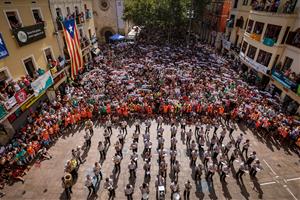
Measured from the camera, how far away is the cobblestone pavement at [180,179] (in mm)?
12266

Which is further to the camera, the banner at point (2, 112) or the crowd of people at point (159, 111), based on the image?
the crowd of people at point (159, 111)

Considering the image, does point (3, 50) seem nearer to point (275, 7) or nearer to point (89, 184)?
point (89, 184)

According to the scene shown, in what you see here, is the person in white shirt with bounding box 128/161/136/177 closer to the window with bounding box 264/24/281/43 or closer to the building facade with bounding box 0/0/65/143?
the building facade with bounding box 0/0/65/143

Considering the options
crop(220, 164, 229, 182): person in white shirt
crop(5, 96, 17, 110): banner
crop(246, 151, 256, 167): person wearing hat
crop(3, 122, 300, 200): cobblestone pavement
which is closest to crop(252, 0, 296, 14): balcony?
crop(3, 122, 300, 200): cobblestone pavement

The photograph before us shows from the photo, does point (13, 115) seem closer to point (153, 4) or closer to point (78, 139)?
point (78, 139)

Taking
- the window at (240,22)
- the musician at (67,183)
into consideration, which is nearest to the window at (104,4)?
the window at (240,22)

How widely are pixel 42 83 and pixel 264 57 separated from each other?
25.1 metres

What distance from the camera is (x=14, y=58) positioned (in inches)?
628

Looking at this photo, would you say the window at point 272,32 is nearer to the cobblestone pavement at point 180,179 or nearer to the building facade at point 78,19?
the cobblestone pavement at point 180,179

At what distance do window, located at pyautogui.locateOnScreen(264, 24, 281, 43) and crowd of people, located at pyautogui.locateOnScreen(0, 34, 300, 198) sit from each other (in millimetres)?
6002

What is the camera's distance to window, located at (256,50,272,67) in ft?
76.4

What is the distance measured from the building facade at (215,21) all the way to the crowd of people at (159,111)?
15.9m

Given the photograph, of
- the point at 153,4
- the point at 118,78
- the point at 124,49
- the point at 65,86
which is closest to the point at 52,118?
the point at 65,86

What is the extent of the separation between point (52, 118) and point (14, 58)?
5.75 m
